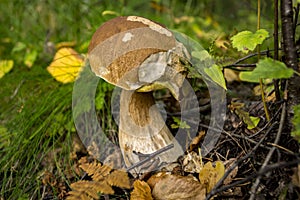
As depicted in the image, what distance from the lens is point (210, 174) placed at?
4.65 feet

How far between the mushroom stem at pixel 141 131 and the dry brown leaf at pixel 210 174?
192mm

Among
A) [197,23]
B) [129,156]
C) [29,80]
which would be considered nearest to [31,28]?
[29,80]

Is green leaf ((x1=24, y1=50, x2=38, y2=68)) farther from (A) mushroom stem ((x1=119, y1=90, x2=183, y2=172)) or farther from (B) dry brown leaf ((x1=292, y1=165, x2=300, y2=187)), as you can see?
(B) dry brown leaf ((x1=292, y1=165, x2=300, y2=187))

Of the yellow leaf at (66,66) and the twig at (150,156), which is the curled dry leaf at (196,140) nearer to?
the twig at (150,156)

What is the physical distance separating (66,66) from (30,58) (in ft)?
2.20

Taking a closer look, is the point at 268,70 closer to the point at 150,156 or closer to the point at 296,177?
the point at 296,177

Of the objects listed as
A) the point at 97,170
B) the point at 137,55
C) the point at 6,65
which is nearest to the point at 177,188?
the point at 97,170

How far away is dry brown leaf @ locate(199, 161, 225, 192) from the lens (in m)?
1.36

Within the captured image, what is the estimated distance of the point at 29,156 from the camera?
1.82m

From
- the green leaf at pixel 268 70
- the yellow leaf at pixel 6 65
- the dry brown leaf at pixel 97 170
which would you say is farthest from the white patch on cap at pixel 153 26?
the yellow leaf at pixel 6 65

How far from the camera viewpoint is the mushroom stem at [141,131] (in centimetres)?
159

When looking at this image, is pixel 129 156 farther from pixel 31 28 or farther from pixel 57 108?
pixel 31 28

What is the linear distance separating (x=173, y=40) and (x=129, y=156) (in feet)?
1.99

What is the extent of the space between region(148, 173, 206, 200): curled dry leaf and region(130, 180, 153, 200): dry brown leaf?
4cm
